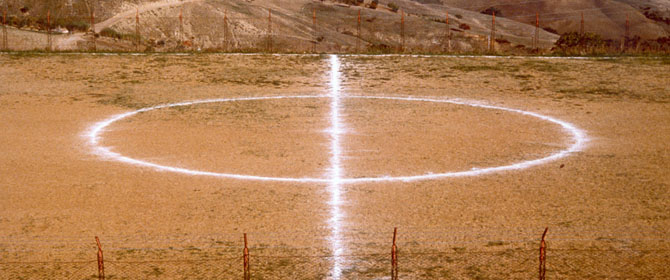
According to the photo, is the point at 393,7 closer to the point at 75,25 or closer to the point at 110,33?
the point at 75,25

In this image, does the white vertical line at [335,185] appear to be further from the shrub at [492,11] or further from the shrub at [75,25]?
the shrub at [492,11]

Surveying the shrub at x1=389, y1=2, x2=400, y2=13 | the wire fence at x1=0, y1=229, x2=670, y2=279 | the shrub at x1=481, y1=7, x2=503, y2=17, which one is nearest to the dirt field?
the wire fence at x1=0, y1=229, x2=670, y2=279

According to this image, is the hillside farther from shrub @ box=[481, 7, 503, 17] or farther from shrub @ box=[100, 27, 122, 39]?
shrub @ box=[100, 27, 122, 39]

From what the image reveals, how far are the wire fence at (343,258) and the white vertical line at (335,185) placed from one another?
0.07m

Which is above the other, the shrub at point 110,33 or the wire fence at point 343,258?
the shrub at point 110,33

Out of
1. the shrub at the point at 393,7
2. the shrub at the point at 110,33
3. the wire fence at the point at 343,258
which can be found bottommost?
the wire fence at the point at 343,258

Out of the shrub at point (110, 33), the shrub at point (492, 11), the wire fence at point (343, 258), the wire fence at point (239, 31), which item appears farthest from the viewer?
the shrub at point (492, 11)

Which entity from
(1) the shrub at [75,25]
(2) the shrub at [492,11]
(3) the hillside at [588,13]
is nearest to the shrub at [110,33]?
(1) the shrub at [75,25]

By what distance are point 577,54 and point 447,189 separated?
58.2ft

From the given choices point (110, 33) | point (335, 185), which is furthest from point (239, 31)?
point (335, 185)

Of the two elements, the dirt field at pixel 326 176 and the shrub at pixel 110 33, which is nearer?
the dirt field at pixel 326 176

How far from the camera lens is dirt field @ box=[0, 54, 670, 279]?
832 centimetres

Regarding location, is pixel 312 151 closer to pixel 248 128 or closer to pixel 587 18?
pixel 248 128

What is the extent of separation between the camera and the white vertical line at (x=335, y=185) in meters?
8.38
